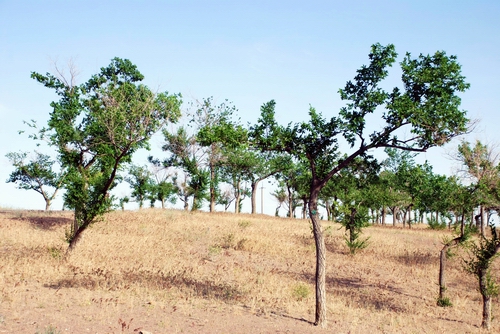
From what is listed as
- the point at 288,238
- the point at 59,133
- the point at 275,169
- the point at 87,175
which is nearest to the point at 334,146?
the point at 87,175

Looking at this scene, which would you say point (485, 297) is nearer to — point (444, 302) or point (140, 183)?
point (444, 302)

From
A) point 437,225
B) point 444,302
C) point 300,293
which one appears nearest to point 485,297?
point 444,302

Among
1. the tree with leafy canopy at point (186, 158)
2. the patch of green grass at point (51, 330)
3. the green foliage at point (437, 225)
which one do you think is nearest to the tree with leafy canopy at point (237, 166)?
the tree with leafy canopy at point (186, 158)

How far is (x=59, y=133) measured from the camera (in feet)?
92.5

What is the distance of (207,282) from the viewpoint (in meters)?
18.5

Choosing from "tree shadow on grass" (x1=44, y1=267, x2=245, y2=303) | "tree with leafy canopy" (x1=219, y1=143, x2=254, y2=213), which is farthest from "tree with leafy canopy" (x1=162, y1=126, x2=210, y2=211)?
"tree shadow on grass" (x1=44, y1=267, x2=245, y2=303)

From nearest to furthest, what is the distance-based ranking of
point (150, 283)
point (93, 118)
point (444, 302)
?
point (150, 283)
point (444, 302)
point (93, 118)

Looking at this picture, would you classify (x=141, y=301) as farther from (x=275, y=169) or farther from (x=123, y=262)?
(x=275, y=169)

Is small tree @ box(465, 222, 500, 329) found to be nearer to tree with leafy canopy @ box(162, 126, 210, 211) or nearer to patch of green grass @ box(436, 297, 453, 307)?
patch of green grass @ box(436, 297, 453, 307)

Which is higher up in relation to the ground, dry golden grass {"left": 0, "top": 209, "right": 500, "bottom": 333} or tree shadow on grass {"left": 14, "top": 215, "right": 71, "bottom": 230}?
tree shadow on grass {"left": 14, "top": 215, "right": 71, "bottom": 230}

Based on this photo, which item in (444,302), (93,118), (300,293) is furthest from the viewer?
(93,118)

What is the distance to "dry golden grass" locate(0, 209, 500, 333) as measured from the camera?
1259 cm

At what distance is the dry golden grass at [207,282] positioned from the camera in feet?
41.3

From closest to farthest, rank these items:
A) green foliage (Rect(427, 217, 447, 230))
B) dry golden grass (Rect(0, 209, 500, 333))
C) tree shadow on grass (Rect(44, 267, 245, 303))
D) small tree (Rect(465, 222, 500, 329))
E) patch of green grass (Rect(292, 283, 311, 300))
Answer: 1. dry golden grass (Rect(0, 209, 500, 333))
2. tree shadow on grass (Rect(44, 267, 245, 303))
3. small tree (Rect(465, 222, 500, 329))
4. patch of green grass (Rect(292, 283, 311, 300))
5. green foliage (Rect(427, 217, 447, 230))
